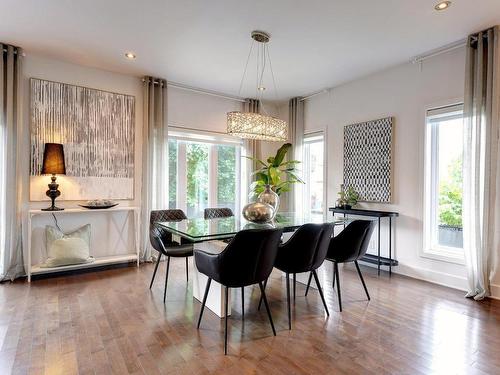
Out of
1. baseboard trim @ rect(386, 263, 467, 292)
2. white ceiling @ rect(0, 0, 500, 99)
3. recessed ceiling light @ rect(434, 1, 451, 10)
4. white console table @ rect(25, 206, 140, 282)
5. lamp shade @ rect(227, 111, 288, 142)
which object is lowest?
baseboard trim @ rect(386, 263, 467, 292)

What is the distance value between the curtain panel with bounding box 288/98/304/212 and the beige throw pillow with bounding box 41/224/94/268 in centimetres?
347

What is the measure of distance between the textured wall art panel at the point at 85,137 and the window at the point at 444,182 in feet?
13.5

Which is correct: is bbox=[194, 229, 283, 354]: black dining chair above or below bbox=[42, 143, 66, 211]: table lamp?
below

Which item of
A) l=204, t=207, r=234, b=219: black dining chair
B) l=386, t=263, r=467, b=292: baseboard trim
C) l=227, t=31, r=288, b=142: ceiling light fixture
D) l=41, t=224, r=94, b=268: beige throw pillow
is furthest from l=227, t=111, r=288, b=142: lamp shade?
l=386, t=263, r=467, b=292: baseboard trim

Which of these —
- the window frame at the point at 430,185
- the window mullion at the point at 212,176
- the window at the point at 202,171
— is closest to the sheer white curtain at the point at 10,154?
the window at the point at 202,171

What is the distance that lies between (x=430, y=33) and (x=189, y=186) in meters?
3.96

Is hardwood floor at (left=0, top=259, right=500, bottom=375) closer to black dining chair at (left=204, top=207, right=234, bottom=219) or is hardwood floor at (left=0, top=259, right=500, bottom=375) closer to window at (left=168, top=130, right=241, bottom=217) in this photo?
black dining chair at (left=204, top=207, right=234, bottom=219)

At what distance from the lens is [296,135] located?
225 inches

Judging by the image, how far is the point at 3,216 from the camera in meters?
3.64

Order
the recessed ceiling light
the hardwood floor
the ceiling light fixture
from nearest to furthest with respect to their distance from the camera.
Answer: the hardwood floor, the recessed ceiling light, the ceiling light fixture

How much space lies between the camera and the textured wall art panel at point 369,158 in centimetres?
429

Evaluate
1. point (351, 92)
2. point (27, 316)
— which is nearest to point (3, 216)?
point (27, 316)

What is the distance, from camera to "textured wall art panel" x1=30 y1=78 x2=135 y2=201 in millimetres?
3922

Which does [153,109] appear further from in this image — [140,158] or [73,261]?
[73,261]
